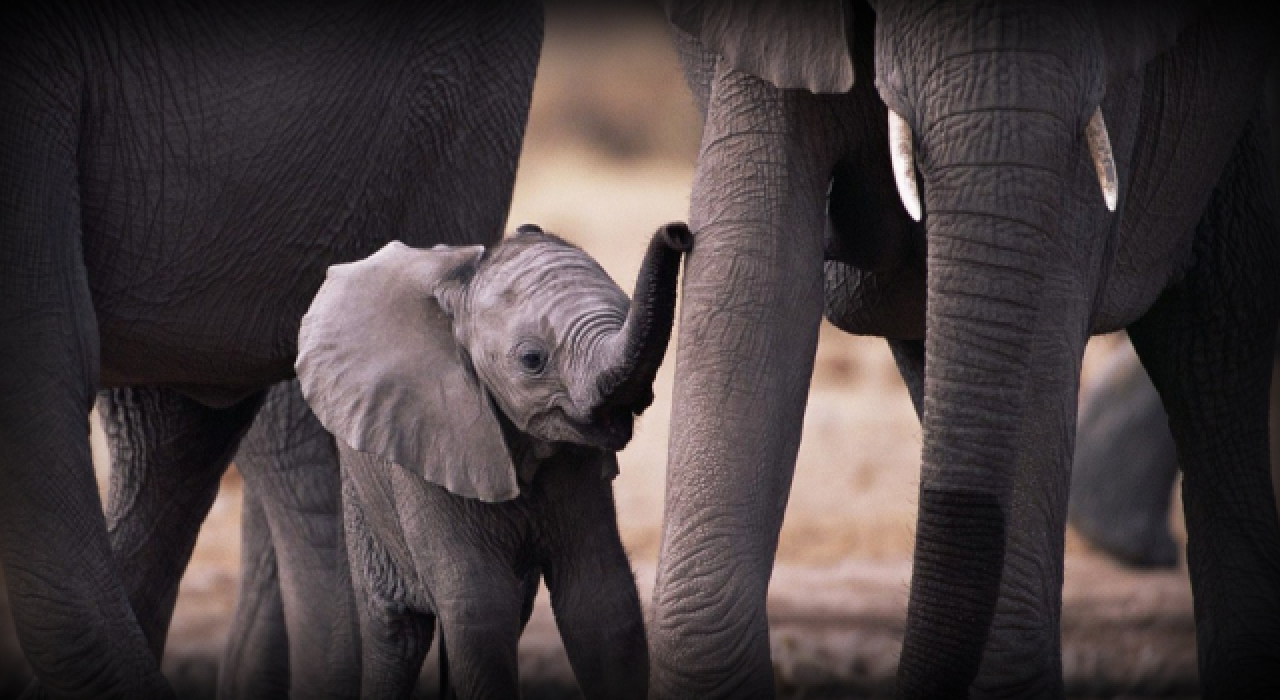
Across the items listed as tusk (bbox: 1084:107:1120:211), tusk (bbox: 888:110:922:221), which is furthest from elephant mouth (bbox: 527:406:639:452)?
tusk (bbox: 1084:107:1120:211)

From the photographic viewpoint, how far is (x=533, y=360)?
346 centimetres

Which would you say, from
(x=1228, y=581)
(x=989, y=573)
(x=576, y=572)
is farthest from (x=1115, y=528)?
(x=989, y=573)

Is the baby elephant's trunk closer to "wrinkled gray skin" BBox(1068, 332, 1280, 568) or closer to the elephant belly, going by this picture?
the elephant belly

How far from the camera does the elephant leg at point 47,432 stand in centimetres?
360

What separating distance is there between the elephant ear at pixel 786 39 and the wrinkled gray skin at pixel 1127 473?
378 cm

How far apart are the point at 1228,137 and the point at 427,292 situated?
1194mm

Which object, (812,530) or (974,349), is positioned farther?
(812,530)

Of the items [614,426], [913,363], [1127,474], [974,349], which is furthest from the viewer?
[1127,474]

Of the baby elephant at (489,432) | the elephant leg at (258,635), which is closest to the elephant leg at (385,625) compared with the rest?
the baby elephant at (489,432)

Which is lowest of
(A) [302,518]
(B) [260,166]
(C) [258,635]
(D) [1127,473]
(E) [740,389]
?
(C) [258,635]

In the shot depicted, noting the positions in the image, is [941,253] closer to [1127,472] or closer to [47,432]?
[47,432]

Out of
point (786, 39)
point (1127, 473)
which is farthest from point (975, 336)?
point (1127, 473)

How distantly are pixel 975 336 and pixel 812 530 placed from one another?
4.52m

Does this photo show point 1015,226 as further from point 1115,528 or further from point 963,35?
point 1115,528
